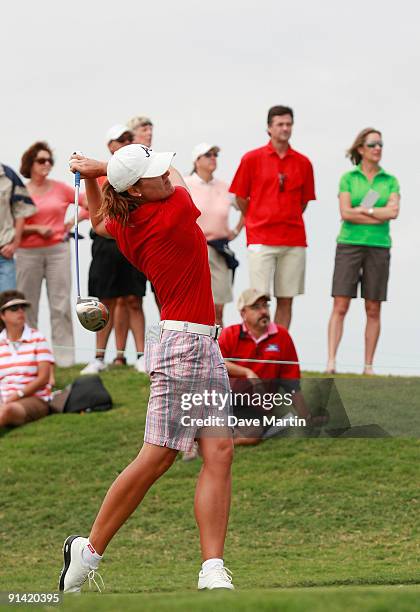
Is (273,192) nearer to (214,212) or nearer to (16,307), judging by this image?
(214,212)

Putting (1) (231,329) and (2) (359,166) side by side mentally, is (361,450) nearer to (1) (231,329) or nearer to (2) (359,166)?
(1) (231,329)

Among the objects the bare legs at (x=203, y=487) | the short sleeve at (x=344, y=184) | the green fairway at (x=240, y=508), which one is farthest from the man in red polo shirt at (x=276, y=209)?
the bare legs at (x=203, y=487)

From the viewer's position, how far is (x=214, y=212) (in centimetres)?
1423

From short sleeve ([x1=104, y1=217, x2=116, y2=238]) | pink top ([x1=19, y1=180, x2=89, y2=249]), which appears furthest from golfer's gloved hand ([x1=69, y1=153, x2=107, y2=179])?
pink top ([x1=19, y1=180, x2=89, y2=249])

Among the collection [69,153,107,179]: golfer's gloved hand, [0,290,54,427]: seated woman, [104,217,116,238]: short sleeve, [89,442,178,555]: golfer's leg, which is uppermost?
[69,153,107,179]: golfer's gloved hand

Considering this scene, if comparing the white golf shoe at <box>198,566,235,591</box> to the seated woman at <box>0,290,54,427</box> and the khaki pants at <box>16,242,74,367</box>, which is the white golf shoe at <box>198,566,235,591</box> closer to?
the seated woman at <box>0,290,54,427</box>

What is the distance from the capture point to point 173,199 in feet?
23.8

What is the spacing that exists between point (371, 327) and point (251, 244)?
157cm

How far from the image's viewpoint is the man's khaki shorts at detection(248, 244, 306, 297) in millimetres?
13508

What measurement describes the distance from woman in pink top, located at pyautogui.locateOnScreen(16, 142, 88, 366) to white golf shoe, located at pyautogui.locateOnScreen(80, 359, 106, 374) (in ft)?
1.58

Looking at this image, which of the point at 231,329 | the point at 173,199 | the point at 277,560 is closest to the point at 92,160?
the point at 173,199

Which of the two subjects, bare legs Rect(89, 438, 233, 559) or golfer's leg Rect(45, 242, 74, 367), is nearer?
bare legs Rect(89, 438, 233, 559)

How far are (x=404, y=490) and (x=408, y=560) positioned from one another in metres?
1.82

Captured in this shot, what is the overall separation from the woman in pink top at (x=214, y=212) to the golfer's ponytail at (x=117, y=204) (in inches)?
272
